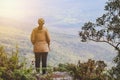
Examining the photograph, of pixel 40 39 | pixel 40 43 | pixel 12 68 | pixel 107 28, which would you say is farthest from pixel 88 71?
pixel 107 28

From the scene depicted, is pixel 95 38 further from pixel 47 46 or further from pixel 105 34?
pixel 47 46

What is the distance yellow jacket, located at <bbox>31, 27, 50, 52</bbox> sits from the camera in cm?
1747

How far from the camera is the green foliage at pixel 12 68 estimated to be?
1159 centimetres

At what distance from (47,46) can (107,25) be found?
33.8ft

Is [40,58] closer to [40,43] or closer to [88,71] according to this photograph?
[40,43]

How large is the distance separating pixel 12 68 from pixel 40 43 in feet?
19.1

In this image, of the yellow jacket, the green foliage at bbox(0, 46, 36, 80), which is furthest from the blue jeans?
the green foliage at bbox(0, 46, 36, 80)

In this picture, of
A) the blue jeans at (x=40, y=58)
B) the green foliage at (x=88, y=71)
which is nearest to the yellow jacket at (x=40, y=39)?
the blue jeans at (x=40, y=58)

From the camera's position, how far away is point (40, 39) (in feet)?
58.4

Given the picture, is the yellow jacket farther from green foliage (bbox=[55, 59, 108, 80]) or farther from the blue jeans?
green foliage (bbox=[55, 59, 108, 80])

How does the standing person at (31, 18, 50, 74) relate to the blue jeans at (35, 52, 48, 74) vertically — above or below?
above

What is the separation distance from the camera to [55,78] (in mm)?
14172

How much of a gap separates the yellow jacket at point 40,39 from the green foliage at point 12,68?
5407 mm

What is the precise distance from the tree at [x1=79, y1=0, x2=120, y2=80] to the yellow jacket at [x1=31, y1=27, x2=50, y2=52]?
856 centimetres
